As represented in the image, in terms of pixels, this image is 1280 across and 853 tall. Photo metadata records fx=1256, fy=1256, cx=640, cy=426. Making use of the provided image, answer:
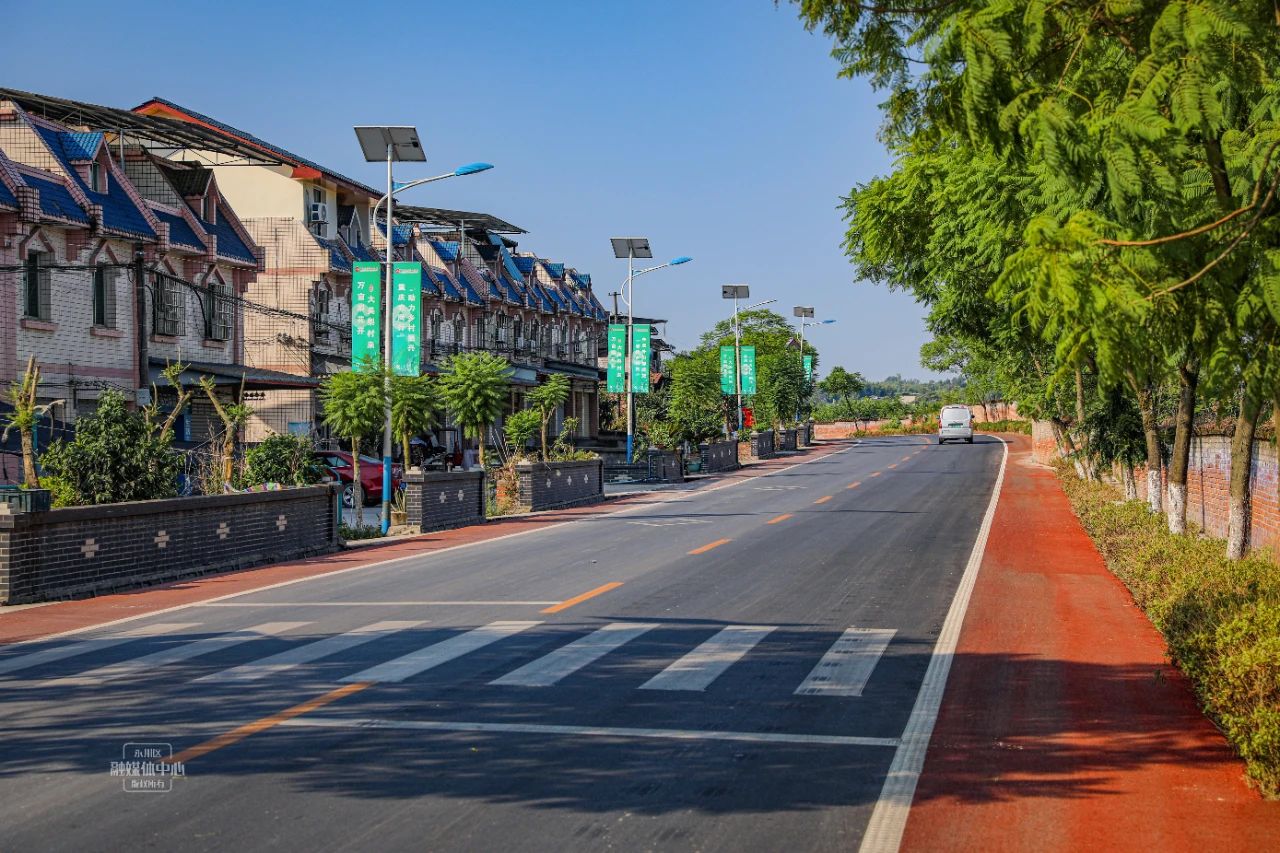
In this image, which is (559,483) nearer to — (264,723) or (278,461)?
(278,461)

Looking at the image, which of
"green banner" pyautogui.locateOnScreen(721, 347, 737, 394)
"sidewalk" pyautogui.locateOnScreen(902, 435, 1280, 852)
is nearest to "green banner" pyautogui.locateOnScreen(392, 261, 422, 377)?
"sidewalk" pyautogui.locateOnScreen(902, 435, 1280, 852)

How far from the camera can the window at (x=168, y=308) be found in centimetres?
3478

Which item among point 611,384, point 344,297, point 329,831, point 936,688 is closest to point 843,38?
point 936,688

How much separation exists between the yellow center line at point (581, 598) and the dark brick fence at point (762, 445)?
51.0 m

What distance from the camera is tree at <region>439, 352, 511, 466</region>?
31.5 m

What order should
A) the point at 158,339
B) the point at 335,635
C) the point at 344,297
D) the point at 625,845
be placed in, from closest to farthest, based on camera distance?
the point at 625,845, the point at 335,635, the point at 158,339, the point at 344,297

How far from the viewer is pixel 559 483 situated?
35.0 metres

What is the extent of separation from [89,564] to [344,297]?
3206 centimetres

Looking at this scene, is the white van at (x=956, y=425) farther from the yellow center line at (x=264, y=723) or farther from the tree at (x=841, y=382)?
the yellow center line at (x=264, y=723)

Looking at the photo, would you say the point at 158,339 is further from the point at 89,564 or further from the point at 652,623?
the point at 652,623

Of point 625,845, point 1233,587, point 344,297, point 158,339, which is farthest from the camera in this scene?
point 344,297

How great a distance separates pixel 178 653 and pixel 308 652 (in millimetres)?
1250

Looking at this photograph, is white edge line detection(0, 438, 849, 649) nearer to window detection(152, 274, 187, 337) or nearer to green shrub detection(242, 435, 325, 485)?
green shrub detection(242, 435, 325, 485)

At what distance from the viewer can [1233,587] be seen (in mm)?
11266
